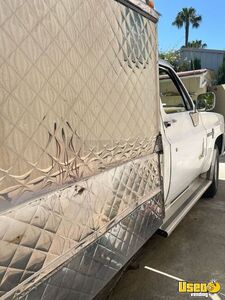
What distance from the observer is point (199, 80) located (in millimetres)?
7605

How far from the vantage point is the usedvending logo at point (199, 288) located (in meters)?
2.58

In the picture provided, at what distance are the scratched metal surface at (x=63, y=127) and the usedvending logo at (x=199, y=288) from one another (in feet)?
3.56

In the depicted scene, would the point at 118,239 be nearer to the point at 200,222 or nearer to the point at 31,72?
the point at 31,72

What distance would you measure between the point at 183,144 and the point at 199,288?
52.2 inches

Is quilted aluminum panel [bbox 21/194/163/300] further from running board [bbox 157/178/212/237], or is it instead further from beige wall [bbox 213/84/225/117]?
beige wall [bbox 213/84/225/117]

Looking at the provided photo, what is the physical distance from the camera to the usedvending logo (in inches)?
102

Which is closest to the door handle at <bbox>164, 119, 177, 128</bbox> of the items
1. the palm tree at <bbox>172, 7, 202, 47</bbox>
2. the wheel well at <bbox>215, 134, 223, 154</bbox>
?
the wheel well at <bbox>215, 134, 223, 154</bbox>

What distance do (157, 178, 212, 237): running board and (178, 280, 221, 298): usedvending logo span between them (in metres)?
0.47

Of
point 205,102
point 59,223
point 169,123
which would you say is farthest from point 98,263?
point 205,102

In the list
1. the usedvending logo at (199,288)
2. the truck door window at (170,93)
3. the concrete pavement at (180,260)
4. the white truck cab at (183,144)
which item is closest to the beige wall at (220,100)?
the white truck cab at (183,144)

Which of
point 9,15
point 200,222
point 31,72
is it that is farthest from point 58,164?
point 200,222

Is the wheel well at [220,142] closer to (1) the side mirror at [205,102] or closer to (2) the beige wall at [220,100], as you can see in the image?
(1) the side mirror at [205,102]

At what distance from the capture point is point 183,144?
3.07 meters

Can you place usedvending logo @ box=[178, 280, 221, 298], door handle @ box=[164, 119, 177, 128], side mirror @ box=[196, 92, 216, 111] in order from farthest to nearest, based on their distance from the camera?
side mirror @ box=[196, 92, 216, 111], door handle @ box=[164, 119, 177, 128], usedvending logo @ box=[178, 280, 221, 298]
